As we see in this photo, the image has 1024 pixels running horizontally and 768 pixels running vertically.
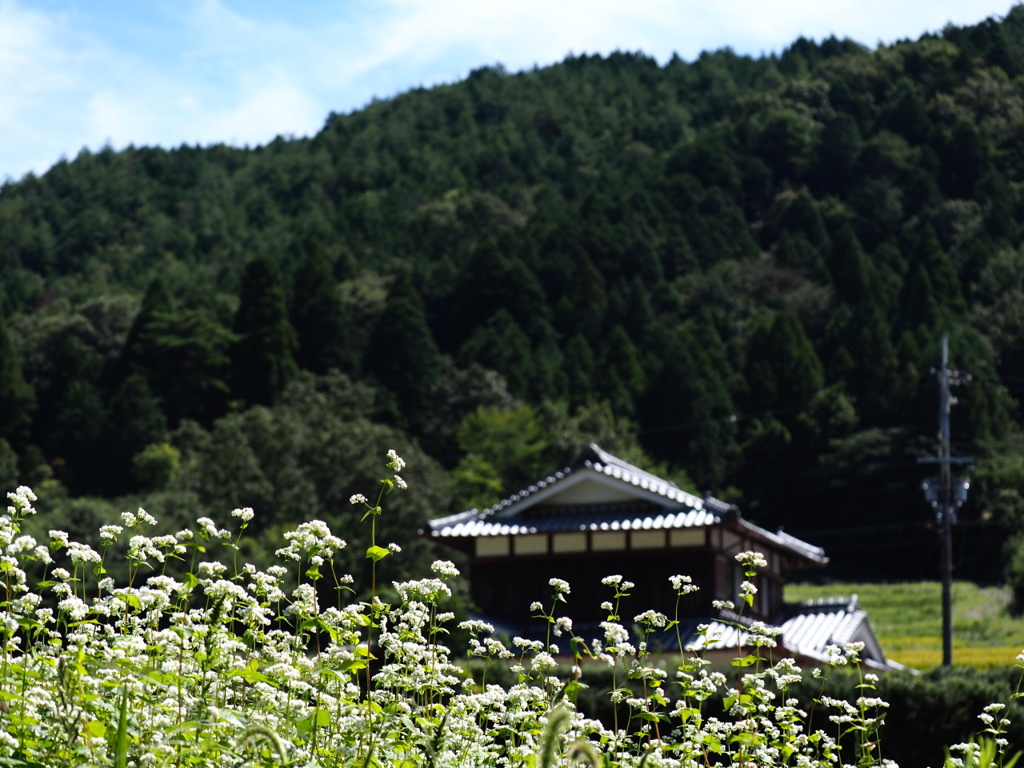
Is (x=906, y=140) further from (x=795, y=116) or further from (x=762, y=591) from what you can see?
(x=762, y=591)

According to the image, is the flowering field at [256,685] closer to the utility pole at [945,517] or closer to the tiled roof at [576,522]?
the tiled roof at [576,522]

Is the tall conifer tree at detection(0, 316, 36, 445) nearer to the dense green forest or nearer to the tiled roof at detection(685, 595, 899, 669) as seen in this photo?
the dense green forest

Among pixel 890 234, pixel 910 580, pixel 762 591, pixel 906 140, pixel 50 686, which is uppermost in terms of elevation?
pixel 906 140

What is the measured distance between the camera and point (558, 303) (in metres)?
66.9

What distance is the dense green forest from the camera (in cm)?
4419

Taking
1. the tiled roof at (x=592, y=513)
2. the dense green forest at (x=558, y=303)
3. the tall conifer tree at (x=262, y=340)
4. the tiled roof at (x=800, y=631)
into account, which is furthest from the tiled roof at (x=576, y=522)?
the tall conifer tree at (x=262, y=340)

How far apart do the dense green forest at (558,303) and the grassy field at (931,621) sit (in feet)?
6.98

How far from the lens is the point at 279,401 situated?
49594 mm

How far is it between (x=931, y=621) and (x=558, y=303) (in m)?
36.0

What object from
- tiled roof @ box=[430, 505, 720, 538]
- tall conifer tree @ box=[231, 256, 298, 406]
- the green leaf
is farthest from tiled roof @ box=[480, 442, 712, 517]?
tall conifer tree @ box=[231, 256, 298, 406]

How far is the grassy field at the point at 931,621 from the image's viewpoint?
87.9 feet

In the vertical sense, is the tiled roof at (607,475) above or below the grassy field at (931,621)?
above

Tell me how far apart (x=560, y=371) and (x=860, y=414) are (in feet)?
43.0

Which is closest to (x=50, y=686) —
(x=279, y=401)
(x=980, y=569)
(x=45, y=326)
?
(x=980, y=569)
